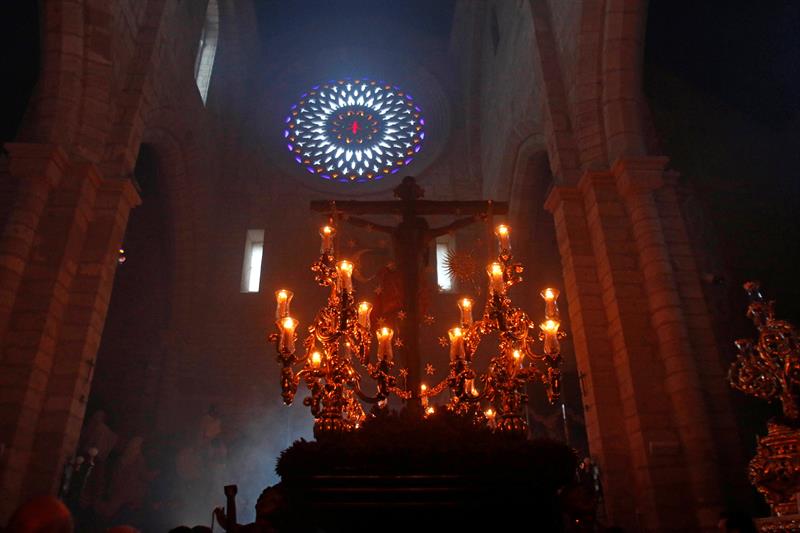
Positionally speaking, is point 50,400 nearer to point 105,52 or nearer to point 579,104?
point 105,52

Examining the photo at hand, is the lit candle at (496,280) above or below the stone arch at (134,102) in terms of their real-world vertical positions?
below

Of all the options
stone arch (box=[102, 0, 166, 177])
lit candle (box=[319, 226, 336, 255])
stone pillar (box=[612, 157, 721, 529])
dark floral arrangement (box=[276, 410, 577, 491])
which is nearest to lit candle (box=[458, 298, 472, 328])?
lit candle (box=[319, 226, 336, 255])

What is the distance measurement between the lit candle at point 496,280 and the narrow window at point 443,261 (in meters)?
7.57

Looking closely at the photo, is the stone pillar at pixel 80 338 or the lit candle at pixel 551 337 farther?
the stone pillar at pixel 80 338

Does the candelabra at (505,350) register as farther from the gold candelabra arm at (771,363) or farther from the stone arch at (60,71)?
the stone arch at (60,71)

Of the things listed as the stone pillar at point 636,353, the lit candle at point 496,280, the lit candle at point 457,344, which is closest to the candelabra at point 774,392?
the stone pillar at point 636,353

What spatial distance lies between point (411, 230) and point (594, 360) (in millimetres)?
2614

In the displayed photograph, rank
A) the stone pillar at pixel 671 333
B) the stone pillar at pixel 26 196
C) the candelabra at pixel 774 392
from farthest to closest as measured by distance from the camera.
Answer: the stone pillar at pixel 26 196 → the stone pillar at pixel 671 333 → the candelabra at pixel 774 392

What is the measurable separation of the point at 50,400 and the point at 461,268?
4370 millimetres

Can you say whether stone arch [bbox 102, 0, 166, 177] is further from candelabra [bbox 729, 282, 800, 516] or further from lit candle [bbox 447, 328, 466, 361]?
candelabra [bbox 729, 282, 800, 516]

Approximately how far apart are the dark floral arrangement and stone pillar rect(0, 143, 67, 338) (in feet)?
16.1

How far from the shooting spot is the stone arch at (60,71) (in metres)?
6.96

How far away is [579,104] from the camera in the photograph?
771cm

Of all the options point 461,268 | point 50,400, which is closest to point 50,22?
point 50,400
